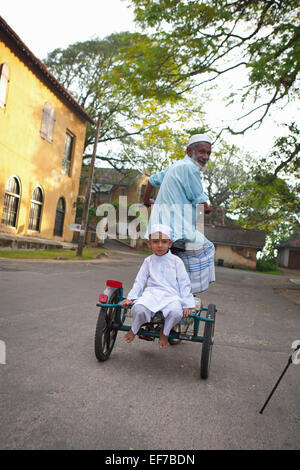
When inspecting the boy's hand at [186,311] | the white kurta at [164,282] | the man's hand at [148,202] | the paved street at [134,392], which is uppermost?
the man's hand at [148,202]

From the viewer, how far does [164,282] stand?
3.61m

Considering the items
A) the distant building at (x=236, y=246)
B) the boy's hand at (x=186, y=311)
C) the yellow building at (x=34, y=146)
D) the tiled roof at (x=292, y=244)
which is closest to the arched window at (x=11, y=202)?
the yellow building at (x=34, y=146)

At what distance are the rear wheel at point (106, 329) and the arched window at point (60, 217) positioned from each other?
64.1ft

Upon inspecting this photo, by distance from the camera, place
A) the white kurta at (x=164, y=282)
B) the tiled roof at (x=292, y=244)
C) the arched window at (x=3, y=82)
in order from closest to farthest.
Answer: the white kurta at (x=164, y=282) < the arched window at (x=3, y=82) < the tiled roof at (x=292, y=244)

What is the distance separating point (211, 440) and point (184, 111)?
18.1m

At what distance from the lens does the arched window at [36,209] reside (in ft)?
63.7

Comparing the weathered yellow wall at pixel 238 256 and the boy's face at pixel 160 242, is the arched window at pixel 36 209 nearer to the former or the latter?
the boy's face at pixel 160 242

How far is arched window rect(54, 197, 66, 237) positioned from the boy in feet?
64.4

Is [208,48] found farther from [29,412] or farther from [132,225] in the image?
[132,225]

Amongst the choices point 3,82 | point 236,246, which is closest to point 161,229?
point 3,82

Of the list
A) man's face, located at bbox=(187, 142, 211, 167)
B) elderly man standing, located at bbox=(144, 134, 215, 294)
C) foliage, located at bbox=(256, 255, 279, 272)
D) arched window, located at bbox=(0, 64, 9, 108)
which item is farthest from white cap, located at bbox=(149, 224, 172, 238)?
foliage, located at bbox=(256, 255, 279, 272)

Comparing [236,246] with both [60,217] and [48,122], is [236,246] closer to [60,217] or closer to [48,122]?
[60,217]

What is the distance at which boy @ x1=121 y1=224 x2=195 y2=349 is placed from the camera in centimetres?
330

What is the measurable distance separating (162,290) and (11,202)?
50.7 feet
